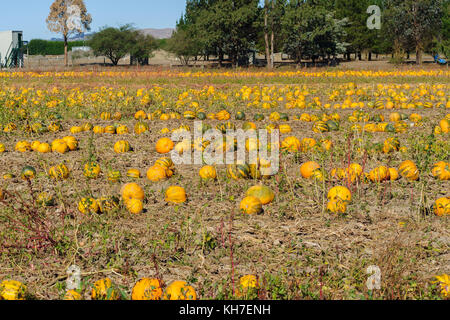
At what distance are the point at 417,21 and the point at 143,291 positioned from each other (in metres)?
54.8

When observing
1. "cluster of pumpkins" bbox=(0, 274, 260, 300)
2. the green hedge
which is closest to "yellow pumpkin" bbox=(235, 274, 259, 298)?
"cluster of pumpkins" bbox=(0, 274, 260, 300)

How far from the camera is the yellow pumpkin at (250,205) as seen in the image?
4789 mm

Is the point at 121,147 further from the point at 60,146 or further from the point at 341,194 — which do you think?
the point at 341,194

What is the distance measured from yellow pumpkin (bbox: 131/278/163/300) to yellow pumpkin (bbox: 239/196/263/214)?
171 centimetres

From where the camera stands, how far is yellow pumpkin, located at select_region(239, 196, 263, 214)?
479 centimetres

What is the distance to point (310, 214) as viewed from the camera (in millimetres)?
4793

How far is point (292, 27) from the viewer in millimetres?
46625

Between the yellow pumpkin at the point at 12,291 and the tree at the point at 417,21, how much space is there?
51066mm

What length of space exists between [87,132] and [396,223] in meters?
6.46

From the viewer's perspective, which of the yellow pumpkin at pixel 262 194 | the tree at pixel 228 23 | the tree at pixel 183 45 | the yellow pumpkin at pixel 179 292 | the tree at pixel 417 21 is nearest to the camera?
the yellow pumpkin at pixel 179 292

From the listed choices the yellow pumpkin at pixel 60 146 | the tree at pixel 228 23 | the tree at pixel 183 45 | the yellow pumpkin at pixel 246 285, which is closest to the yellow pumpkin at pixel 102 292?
the yellow pumpkin at pixel 246 285

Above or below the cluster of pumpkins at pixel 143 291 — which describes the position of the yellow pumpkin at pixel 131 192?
above

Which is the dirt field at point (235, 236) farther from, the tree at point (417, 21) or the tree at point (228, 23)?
the tree at point (417, 21)

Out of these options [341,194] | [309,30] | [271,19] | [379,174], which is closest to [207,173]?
[341,194]
